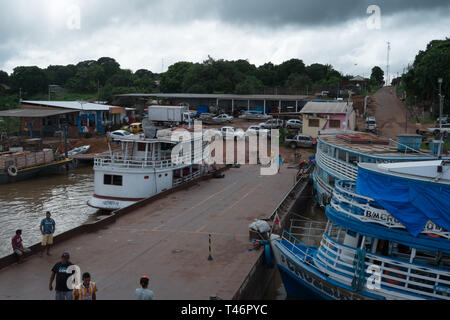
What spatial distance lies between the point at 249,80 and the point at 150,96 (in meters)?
19.1

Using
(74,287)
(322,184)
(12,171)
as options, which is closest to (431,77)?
(322,184)

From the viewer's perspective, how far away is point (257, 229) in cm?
1480

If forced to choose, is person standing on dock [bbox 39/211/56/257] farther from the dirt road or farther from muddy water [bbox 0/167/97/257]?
the dirt road

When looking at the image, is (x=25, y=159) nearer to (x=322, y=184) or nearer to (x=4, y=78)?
(x=322, y=184)

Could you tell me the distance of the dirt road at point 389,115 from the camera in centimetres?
4531

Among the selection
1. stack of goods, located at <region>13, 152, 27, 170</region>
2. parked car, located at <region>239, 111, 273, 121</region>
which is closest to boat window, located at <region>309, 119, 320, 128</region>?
parked car, located at <region>239, 111, 273, 121</region>

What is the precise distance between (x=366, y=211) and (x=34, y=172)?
97.3ft

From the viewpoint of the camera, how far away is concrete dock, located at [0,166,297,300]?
1128 centimetres

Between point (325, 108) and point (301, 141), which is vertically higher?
point (325, 108)

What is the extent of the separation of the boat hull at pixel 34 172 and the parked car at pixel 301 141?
21.1 m

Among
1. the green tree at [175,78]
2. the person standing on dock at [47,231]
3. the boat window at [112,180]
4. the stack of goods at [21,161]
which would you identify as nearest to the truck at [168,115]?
the stack of goods at [21,161]

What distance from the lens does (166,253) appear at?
1393cm
